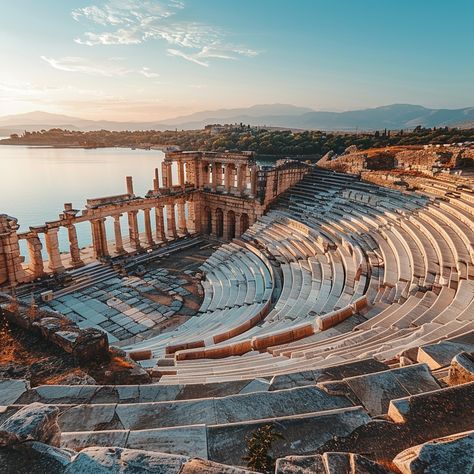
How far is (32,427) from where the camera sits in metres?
2.74

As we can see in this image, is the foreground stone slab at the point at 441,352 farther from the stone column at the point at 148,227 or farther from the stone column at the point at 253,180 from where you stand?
the stone column at the point at 148,227

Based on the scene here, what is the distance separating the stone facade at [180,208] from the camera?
1808 cm

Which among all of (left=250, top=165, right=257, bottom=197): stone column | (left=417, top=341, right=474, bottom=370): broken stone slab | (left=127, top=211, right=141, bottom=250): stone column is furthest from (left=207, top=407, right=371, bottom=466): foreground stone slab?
(left=250, top=165, right=257, bottom=197): stone column

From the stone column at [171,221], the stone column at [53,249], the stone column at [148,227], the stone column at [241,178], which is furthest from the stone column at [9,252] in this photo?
the stone column at [241,178]

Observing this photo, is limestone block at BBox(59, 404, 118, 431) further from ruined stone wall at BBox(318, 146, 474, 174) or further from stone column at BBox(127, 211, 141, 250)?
ruined stone wall at BBox(318, 146, 474, 174)

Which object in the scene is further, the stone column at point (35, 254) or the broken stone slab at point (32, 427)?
the stone column at point (35, 254)

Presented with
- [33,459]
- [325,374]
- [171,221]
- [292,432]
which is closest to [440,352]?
[325,374]

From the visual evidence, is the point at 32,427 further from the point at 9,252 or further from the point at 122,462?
the point at 9,252

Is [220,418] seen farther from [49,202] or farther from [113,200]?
[49,202]

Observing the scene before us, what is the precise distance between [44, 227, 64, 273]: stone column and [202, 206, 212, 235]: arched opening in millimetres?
11575

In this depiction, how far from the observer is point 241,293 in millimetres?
16359

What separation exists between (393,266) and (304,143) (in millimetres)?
55967

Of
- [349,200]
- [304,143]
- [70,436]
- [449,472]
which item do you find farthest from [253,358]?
[304,143]

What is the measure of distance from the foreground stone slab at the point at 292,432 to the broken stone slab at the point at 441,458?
91 cm
